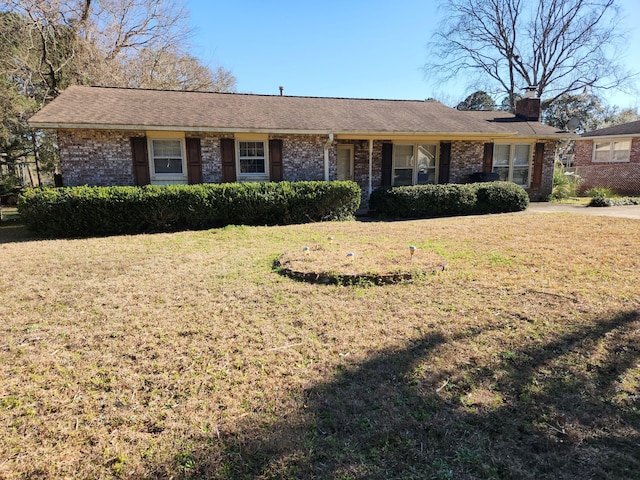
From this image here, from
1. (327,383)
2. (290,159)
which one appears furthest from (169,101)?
(327,383)

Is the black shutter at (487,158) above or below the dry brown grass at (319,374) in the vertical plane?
above

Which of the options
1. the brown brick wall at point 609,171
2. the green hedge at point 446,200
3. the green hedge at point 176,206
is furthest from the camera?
the brown brick wall at point 609,171

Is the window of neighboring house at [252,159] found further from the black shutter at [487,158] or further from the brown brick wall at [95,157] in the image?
the black shutter at [487,158]

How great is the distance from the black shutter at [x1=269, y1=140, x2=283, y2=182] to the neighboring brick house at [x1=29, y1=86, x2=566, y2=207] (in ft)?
0.11

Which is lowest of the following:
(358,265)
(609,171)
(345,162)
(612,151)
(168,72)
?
(358,265)

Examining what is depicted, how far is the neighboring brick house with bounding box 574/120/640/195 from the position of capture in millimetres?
19469

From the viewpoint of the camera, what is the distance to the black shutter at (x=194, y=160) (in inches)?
459

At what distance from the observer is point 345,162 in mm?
14633

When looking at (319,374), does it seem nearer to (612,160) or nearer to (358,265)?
(358,265)


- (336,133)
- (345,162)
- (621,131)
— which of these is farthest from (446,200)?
(621,131)

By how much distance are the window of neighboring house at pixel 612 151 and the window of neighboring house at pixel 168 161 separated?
857 inches

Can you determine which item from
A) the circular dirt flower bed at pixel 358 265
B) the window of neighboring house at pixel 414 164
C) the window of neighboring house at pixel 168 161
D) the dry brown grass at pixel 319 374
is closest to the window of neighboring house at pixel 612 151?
the window of neighboring house at pixel 414 164

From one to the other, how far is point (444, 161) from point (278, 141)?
646 cm

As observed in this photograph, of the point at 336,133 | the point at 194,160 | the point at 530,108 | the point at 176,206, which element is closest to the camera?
the point at 176,206
